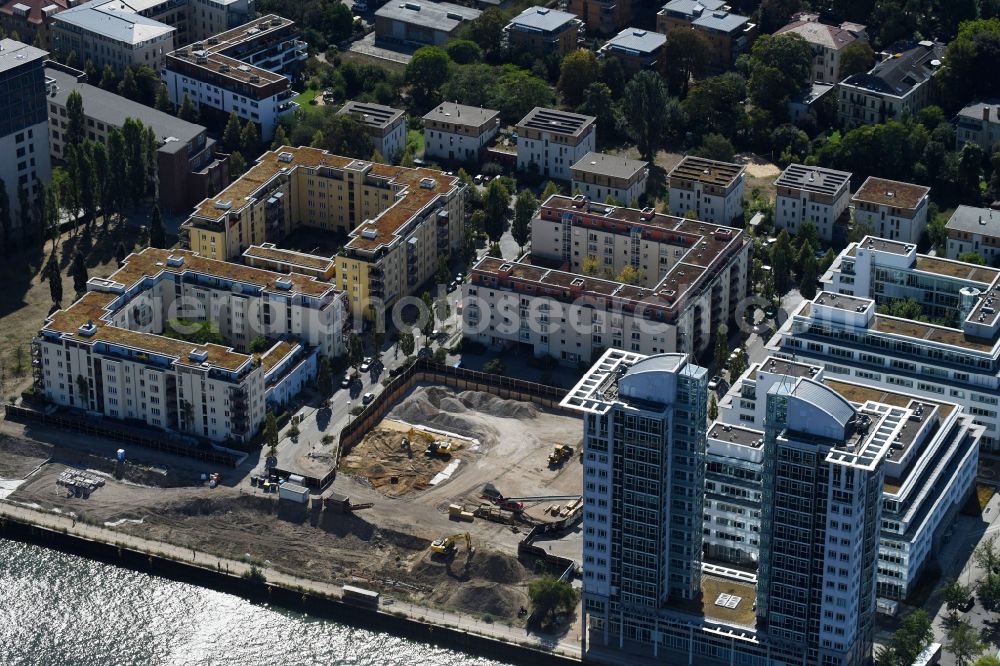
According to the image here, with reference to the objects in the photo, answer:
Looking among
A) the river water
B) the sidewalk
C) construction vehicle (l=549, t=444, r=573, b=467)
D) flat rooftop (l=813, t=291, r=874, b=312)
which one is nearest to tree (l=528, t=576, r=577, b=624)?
the sidewalk

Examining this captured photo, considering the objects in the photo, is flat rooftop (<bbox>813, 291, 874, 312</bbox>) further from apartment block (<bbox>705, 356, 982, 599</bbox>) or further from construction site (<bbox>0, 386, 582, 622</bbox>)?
construction site (<bbox>0, 386, 582, 622</bbox>)

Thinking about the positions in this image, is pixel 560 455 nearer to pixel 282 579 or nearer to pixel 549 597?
pixel 549 597

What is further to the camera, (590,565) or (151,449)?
(151,449)

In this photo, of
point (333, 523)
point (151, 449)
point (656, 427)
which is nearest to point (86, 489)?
point (151, 449)

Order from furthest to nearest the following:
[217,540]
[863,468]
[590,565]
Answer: [217,540]
[590,565]
[863,468]

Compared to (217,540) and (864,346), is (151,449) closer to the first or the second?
(217,540)

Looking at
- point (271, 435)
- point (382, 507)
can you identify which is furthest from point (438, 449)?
point (271, 435)
